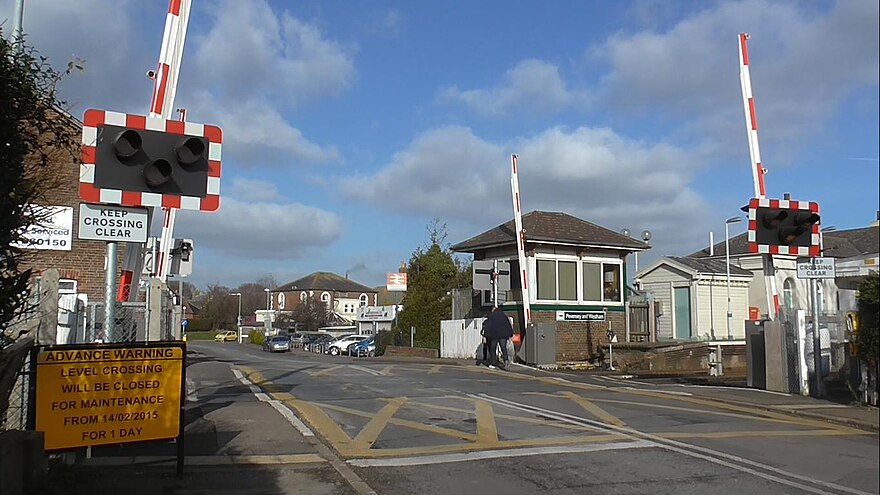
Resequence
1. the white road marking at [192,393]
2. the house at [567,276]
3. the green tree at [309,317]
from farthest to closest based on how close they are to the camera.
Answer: the green tree at [309,317], the house at [567,276], the white road marking at [192,393]

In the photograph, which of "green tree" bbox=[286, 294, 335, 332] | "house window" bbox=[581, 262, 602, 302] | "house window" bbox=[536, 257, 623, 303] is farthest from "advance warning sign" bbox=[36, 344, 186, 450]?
"green tree" bbox=[286, 294, 335, 332]

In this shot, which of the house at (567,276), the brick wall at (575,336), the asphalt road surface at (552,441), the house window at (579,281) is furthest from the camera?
the house window at (579,281)

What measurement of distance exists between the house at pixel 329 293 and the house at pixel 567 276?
104 meters

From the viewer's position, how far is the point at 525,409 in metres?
12.5

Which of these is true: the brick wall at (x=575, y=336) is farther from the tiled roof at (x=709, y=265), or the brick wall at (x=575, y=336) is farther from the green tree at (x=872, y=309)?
the green tree at (x=872, y=309)

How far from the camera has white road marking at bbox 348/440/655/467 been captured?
8.48 metres

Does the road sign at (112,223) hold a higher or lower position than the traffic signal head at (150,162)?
lower

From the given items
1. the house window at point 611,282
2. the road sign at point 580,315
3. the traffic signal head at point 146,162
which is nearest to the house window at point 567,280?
the road sign at point 580,315

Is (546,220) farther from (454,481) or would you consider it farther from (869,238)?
(869,238)

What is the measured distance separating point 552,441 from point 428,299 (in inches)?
1155

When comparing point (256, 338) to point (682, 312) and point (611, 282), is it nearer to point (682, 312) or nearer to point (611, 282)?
point (682, 312)

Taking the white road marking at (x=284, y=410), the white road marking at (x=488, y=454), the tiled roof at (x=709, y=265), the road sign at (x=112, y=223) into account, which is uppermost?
the tiled roof at (x=709, y=265)

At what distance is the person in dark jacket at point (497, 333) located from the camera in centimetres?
2338

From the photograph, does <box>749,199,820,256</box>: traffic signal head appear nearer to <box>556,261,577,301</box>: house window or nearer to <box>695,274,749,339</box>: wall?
<box>556,261,577,301</box>: house window
